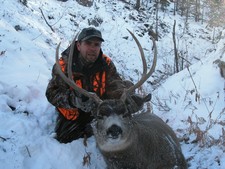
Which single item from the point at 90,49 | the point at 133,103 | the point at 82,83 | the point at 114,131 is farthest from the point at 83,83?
the point at 114,131

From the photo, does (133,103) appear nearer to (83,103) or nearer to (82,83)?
(83,103)

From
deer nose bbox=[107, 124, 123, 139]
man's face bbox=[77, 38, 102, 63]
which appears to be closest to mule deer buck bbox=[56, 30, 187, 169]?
deer nose bbox=[107, 124, 123, 139]

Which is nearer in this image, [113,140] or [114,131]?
[114,131]

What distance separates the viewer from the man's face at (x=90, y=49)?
5.26 m

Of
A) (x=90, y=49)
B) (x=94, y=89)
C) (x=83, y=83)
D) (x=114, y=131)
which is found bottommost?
(x=94, y=89)

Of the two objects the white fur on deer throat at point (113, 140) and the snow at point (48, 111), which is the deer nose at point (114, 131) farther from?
the snow at point (48, 111)

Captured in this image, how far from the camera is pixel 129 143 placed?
405 centimetres

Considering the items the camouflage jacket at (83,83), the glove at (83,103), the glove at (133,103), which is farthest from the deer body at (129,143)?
the camouflage jacket at (83,83)

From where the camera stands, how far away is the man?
5.20 metres

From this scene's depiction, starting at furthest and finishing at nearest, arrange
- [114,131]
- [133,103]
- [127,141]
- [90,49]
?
[90,49], [133,103], [127,141], [114,131]

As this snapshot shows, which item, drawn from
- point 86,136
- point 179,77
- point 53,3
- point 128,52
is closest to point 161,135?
point 86,136

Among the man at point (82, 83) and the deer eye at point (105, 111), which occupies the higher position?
the deer eye at point (105, 111)

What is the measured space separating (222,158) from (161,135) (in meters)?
0.86

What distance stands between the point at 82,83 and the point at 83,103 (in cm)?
88
